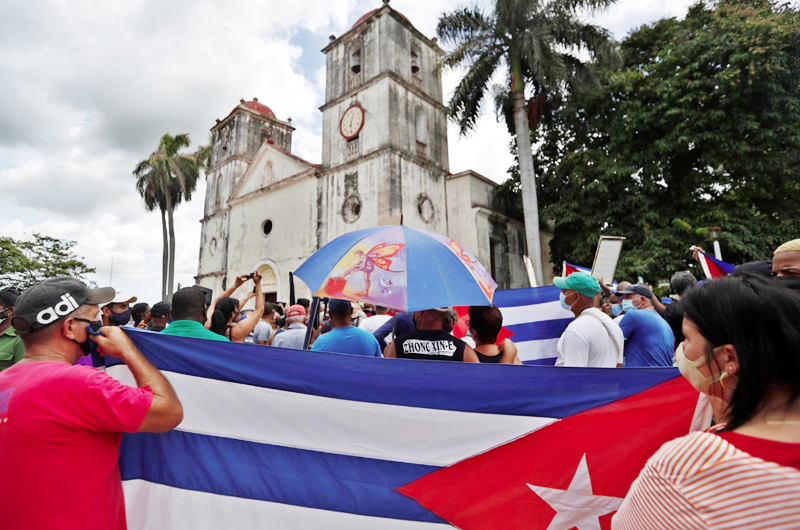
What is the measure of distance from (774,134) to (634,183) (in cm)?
398

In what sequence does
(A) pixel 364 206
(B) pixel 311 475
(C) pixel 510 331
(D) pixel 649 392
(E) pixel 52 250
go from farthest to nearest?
(E) pixel 52 250 < (A) pixel 364 206 < (C) pixel 510 331 < (B) pixel 311 475 < (D) pixel 649 392

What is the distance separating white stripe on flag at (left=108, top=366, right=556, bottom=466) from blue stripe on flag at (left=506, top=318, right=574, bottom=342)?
384cm

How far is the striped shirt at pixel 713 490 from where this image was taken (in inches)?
33.2

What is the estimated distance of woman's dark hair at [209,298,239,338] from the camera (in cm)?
393

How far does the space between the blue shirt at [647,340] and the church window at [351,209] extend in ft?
46.5

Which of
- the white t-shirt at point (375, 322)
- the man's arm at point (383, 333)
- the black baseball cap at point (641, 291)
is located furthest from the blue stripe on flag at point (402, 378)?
the white t-shirt at point (375, 322)

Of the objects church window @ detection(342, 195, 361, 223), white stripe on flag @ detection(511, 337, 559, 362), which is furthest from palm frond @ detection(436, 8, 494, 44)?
white stripe on flag @ detection(511, 337, 559, 362)

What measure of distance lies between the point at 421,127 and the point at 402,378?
18.0 meters

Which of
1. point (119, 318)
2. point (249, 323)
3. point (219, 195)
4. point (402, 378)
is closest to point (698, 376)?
point (402, 378)

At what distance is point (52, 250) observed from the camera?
28562mm

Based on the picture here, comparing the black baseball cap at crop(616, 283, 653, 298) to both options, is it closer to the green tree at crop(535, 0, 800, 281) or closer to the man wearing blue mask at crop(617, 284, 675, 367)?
the man wearing blue mask at crop(617, 284, 675, 367)

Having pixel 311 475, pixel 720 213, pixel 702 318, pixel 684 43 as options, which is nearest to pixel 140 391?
pixel 311 475

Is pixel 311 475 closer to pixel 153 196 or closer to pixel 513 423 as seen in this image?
pixel 513 423

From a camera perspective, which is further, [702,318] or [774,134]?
[774,134]
